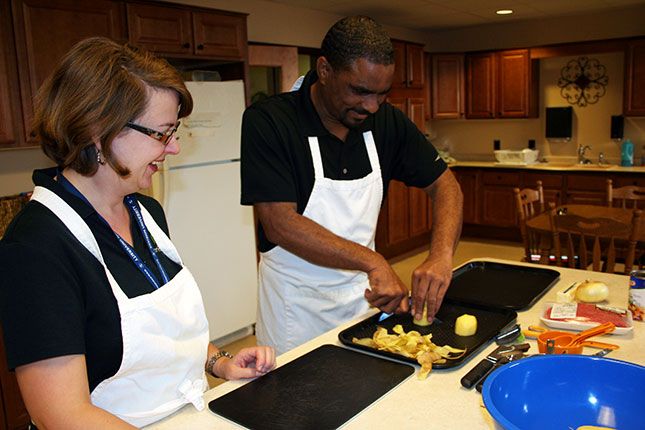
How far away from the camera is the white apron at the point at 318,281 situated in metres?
1.80

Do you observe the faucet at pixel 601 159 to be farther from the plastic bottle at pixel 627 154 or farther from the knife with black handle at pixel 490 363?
the knife with black handle at pixel 490 363

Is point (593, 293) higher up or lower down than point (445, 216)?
lower down

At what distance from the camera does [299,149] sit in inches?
69.7

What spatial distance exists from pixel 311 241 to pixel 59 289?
791 millimetres

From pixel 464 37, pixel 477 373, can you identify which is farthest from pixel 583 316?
pixel 464 37

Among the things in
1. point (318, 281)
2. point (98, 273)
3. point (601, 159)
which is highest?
point (98, 273)

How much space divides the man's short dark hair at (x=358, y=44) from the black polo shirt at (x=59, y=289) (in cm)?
84

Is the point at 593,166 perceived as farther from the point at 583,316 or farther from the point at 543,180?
the point at 583,316

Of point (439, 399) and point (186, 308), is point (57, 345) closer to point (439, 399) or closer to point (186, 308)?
point (186, 308)

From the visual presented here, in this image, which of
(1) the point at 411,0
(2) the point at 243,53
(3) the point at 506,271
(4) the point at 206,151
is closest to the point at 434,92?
(1) the point at 411,0

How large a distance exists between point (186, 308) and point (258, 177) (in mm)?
582

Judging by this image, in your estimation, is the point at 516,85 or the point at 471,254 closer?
the point at 471,254

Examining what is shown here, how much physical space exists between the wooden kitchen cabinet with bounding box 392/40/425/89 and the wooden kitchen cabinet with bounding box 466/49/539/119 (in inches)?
33.4

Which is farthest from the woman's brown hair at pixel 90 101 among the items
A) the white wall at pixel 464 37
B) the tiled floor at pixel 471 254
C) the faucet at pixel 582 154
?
the faucet at pixel 582 154
